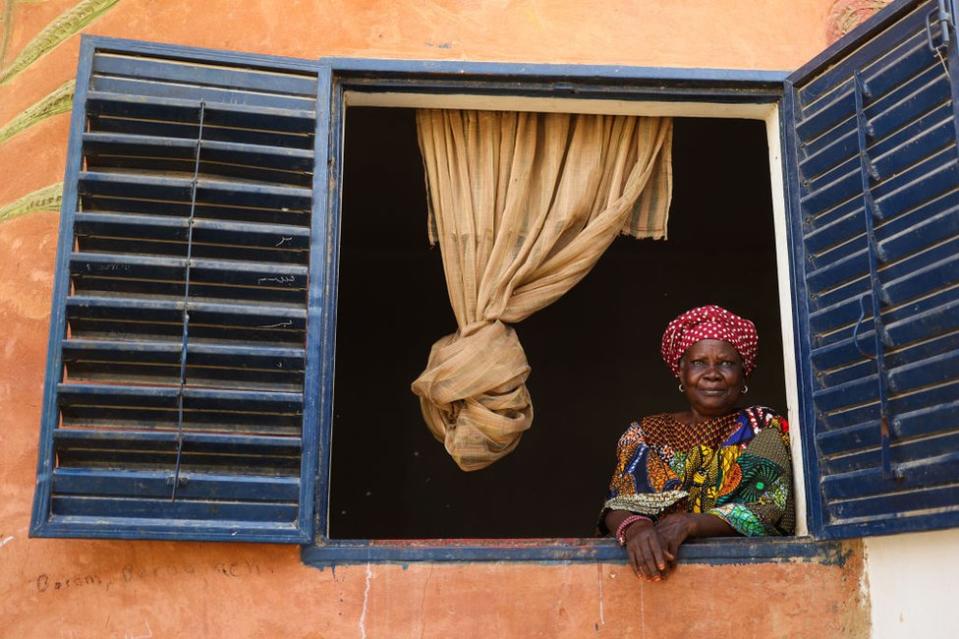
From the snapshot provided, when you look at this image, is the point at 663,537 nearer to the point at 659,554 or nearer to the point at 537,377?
the point at 659,554

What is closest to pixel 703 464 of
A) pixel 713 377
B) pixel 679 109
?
pixel 713 377

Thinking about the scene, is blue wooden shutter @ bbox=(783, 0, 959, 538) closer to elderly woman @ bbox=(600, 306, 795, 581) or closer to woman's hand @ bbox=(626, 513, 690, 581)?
elderly woman @ bbox=(600, 306, 795, 581)

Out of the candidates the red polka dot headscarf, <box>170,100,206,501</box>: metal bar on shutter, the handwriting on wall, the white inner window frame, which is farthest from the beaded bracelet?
<box>170,100,206,501</box>: metal bar on shutter

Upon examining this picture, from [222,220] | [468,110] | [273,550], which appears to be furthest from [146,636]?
[468,110]

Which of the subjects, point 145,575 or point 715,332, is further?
point 715,332

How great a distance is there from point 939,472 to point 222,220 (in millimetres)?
1925

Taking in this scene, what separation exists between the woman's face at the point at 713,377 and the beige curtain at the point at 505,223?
526 millimetres

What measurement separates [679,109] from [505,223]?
64 centimetres

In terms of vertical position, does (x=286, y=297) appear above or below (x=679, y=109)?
below

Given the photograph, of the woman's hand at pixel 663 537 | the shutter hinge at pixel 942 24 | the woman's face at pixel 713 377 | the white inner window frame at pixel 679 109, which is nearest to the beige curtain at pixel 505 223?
the white inner window frame at pixel 679 109

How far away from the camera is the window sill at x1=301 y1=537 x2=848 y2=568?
3.26 metres

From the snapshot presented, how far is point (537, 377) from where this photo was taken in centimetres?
687

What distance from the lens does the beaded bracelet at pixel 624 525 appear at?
3.34 metres

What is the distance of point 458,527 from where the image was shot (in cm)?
674
